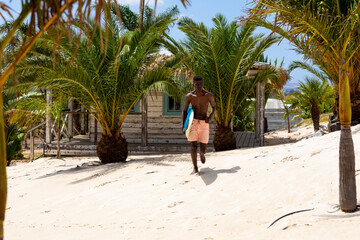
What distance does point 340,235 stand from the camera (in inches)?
147

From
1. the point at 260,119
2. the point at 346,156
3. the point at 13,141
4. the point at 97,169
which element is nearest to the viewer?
the point at 346,156

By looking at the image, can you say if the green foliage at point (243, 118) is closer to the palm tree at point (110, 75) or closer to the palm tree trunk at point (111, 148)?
the palm tree at point (110, 75)

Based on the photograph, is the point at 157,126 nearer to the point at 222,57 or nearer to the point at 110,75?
the point at 222,57

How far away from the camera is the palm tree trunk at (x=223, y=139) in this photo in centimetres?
1152

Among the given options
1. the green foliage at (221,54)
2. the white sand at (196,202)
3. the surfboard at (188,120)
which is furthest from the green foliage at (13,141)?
the surfboard at (188,120)

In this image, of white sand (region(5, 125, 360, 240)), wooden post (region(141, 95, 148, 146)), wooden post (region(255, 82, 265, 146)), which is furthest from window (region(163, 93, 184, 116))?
white sand (region(5, 125, 360, 240))

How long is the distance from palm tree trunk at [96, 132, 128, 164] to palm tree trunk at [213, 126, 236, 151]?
2.78 metres

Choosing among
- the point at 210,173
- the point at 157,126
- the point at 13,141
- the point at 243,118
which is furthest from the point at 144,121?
the point at 243,118

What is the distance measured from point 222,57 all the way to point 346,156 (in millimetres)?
6799

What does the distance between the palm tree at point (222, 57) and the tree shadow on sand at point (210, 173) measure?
393 centimetres

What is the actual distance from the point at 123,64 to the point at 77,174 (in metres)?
2.79

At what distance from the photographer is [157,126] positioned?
49.5 feet

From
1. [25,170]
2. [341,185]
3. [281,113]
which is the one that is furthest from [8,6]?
[281,113]

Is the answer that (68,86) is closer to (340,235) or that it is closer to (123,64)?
(123,64)
